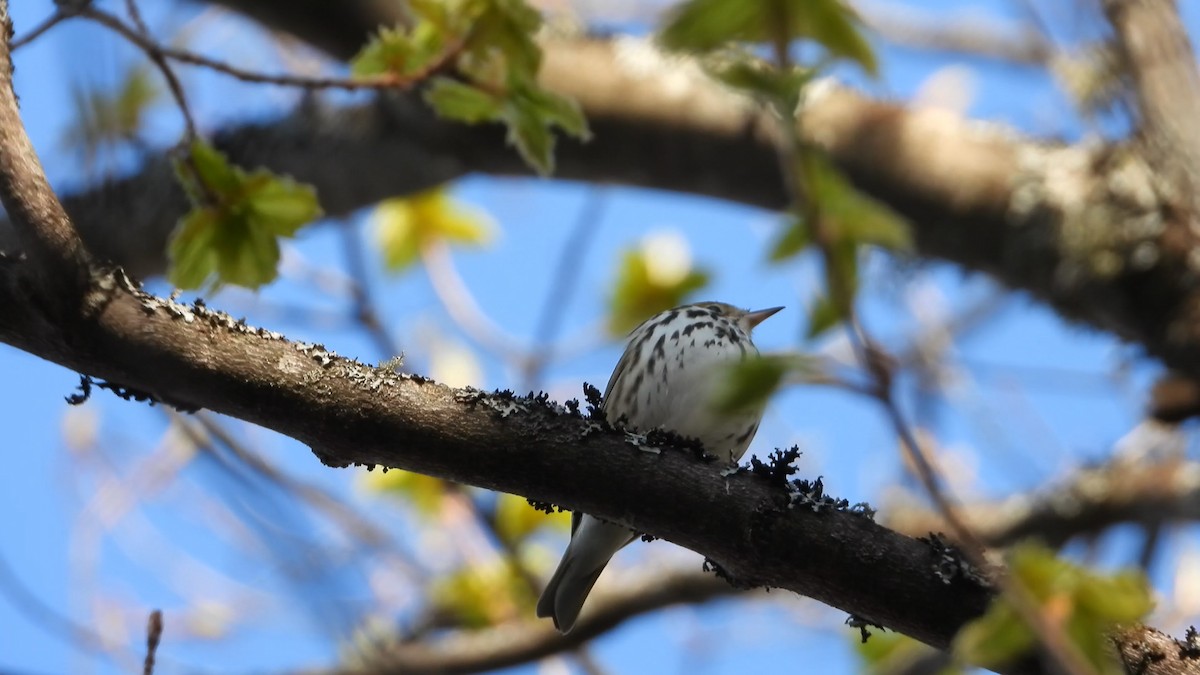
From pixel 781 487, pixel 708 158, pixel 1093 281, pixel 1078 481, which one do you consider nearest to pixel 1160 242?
pixel 1093 281

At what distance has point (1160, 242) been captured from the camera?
11.7 feet

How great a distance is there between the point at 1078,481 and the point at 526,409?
265 cm

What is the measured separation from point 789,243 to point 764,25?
0.59 ft

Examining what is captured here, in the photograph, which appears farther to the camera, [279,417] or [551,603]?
[551,603]

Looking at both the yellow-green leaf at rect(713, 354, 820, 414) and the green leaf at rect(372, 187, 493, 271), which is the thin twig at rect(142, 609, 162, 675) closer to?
the yellow-green leaf at rect(713, 354, 820, 414)

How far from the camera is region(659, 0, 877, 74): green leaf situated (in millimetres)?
973

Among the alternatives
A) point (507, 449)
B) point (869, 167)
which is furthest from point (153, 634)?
point (869, 167)

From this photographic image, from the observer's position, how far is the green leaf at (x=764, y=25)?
97 centimetres

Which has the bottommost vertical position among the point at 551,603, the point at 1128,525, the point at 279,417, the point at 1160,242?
the point at 279,417

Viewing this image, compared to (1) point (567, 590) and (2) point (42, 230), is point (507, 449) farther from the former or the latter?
(1) point (567, 590)

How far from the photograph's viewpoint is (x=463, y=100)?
2.02 m

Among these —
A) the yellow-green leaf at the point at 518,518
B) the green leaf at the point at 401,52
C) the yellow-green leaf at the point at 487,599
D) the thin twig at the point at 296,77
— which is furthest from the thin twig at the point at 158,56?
the yellow-green leaf at the point at 487,599

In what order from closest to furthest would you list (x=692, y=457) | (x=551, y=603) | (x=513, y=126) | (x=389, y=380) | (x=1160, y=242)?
(x=389, y=380) → (x=692, y=457) → (x=513, y=126) → (x=551, y=603) → (x=1160, y=242)

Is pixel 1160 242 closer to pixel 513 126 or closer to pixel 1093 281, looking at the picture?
pixel 1093 281
